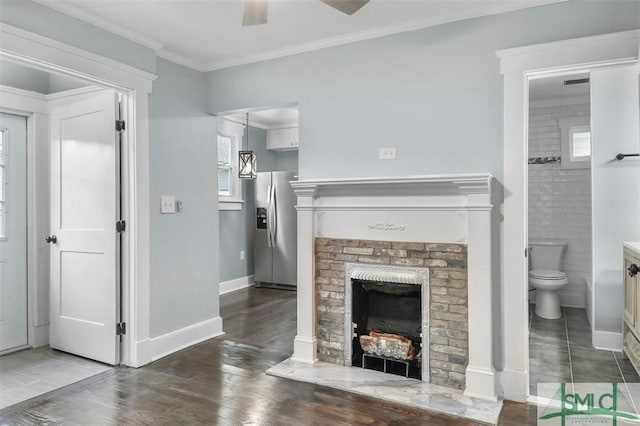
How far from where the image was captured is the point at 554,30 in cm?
253

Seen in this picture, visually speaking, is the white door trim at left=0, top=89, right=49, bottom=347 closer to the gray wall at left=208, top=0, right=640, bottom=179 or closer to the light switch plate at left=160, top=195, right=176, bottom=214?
the light switch plate at left=160, top=195, right=176, bottom=214

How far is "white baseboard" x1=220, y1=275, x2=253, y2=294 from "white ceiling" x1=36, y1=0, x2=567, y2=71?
3309 millimetres

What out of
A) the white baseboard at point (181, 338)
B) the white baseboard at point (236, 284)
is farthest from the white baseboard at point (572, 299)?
the white baseboard at point (236, 284)

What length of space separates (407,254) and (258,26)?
193 centimetres

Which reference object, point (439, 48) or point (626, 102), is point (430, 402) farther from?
point (626, 102)

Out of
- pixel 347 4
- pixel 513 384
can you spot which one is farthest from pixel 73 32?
pixel 513 384

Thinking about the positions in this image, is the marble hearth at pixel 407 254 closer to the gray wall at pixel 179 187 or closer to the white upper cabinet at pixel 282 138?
the gray wall at pixel 179 187

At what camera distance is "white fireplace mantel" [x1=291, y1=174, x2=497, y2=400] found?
260 centimetres

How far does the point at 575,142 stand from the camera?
15.6ft

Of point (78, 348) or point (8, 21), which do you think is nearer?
point (8, 21)

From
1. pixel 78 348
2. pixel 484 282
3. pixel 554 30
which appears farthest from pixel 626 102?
pixel 78 348

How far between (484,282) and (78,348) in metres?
3.15

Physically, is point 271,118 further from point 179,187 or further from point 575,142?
point 575,142

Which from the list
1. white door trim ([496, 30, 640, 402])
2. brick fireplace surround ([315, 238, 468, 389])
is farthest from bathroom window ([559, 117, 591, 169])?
brick fireplace surround ([315, 238, 468, 389])
